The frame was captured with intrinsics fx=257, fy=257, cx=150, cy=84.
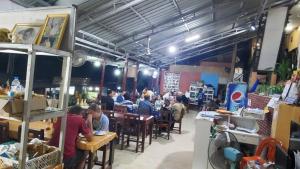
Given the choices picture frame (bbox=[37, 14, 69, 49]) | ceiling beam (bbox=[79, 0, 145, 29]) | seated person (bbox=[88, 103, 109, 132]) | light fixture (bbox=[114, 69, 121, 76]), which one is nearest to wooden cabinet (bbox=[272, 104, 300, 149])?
picture frame (bbox=[37, 14, 69, 49])

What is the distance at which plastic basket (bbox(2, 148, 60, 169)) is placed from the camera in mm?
2135

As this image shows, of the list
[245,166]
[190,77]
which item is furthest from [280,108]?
[190,77]

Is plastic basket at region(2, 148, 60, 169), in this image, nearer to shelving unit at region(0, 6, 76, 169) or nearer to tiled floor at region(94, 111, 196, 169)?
shelving unit at region(0, 6, 76, 169)

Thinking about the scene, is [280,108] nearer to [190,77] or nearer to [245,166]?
[245,166]

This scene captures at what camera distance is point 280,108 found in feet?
9.91

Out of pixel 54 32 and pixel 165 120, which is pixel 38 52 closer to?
pixel 54 32

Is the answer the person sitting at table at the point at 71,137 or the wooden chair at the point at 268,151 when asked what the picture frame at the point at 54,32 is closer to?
the person sitting at table at the point at 71,137

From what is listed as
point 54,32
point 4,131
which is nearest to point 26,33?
point 54,32

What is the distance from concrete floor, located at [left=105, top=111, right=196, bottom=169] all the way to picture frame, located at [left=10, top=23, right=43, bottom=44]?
3389 millimetres

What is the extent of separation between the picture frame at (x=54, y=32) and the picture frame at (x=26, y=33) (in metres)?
0.08

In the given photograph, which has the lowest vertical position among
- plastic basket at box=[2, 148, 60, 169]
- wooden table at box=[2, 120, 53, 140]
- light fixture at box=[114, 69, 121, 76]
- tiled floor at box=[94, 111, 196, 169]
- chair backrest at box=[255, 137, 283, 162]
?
tiled floor at box=[94, 111, 196, 169]

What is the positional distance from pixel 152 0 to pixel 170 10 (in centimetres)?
89

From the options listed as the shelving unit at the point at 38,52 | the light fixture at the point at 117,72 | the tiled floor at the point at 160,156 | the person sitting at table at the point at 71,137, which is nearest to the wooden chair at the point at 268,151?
the shelving unit at the point at 38,52

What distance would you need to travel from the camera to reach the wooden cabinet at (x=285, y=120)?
9.12 ft
